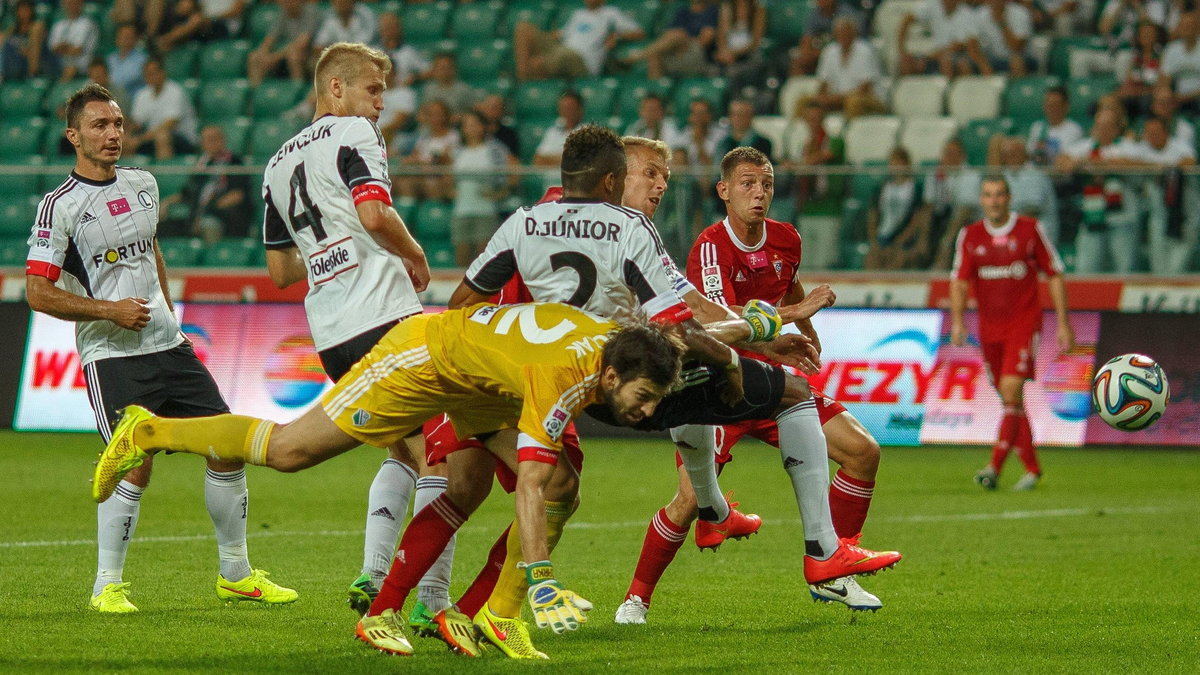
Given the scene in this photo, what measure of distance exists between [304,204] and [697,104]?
10.4m

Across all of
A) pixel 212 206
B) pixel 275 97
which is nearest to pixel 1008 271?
pixel 212 206

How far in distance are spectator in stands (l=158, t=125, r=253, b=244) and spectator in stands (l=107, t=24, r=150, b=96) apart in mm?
4263

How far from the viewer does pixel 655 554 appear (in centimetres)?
712

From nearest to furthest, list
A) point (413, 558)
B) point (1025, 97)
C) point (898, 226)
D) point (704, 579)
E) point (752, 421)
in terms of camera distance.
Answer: point (413, 558) → point (752, 421) → point (704, 579) → point (898, 226) → point (1025, 97)

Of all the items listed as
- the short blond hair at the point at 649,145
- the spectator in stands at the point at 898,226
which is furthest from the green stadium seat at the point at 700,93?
the short blond hair at the point at 649,145

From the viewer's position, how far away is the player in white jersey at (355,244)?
6.53 metres

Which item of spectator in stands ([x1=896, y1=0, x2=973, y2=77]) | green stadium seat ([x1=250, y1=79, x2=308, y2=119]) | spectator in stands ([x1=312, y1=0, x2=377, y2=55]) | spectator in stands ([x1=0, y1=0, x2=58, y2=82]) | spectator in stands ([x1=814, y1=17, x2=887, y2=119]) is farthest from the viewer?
spectator in stands ([x1=0, y1=0, x2=58, y2=82])

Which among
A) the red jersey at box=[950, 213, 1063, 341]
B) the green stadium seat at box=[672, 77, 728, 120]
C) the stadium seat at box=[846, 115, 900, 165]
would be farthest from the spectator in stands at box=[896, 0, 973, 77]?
Result: the red jersey at box=[950, 213, 1063, 341]

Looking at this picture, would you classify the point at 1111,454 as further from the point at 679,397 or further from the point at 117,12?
the point at 117,12

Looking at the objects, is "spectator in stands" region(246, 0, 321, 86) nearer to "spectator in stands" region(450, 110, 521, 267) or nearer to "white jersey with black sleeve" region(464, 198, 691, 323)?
"spectator in stands" region(450, 110, 521, 267)

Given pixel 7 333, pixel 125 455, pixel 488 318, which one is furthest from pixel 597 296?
pixel 7 333

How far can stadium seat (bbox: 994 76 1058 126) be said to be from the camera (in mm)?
17438

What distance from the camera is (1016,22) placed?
18062 mm

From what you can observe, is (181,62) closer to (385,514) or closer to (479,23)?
(479,23)
